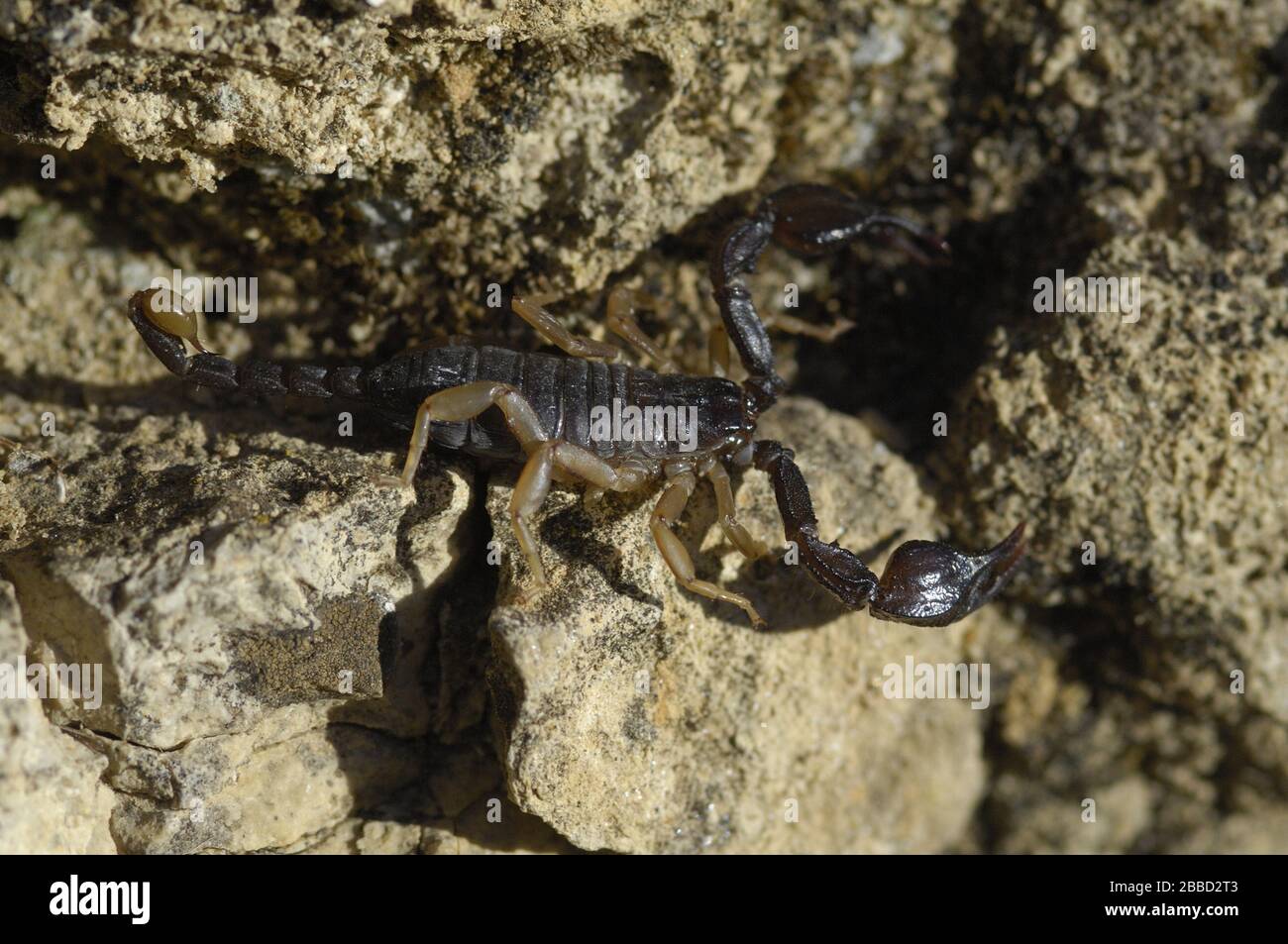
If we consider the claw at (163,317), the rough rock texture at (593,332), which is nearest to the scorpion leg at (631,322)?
the rough rock texture at (593,332)

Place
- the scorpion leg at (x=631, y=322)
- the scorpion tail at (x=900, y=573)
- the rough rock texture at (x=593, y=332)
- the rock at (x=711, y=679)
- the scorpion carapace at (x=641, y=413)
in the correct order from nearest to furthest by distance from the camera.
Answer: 1. the rough rock texture at (x=593, y=332)
2. the rock at (x=711, y=679)
3. the scorpion carapace at (x=641, y=413)
4. the scorpion tail at (x=900, y=573)
5. the scorpion leg at (x=631, y=322)

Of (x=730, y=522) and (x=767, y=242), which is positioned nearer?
(x=730, y=522)

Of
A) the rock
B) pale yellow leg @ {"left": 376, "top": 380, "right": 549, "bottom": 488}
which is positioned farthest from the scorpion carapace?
the rock

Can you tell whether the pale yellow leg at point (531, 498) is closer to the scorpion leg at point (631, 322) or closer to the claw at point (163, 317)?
the scorpion leg at point (631, 322)

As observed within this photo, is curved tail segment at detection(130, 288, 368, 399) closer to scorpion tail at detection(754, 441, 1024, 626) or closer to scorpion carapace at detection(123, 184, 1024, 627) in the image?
scorpion carapace at detection(123, 184, 1024, 627)

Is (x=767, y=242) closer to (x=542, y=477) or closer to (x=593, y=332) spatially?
(x=593, y=332)

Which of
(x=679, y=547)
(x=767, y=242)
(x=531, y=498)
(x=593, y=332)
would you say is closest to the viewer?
(x=531, y=498)

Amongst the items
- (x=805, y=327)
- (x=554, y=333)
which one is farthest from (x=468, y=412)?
(x=805, y=327)
